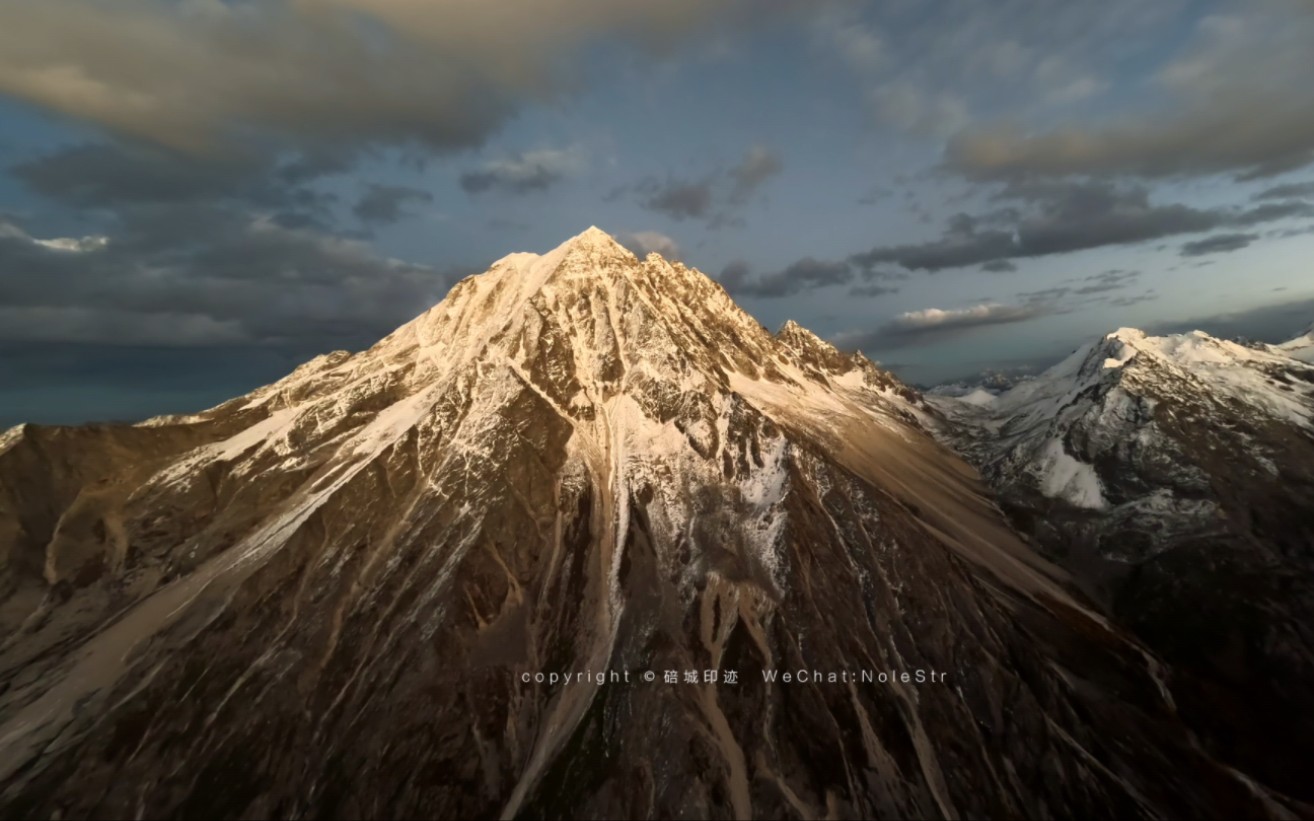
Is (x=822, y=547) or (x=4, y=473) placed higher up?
(x=4, y=473)

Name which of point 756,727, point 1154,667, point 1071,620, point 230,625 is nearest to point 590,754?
point 756,727

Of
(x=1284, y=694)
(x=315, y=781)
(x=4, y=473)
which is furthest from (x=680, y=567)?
(x=4, y=473)

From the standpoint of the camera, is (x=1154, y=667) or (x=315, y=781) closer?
(x=315, y=781)

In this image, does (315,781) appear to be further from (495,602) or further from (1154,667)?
(1154,667)

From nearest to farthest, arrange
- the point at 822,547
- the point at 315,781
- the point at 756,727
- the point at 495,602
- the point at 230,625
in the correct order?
the point at 315,781
the point at 756,727
the point at 230,625
the point at 495,602
the point at 822,547

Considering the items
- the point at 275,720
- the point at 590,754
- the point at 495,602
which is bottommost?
the point at 590,754

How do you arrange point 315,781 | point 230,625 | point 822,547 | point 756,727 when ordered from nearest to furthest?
point 315,781 < point 756,727 < point 230,625 < point 822,547

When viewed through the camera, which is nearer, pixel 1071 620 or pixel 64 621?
pixel 64 621

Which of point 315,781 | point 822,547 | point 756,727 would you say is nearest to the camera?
point 315,781

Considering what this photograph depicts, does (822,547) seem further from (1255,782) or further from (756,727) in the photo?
(1255,782)
